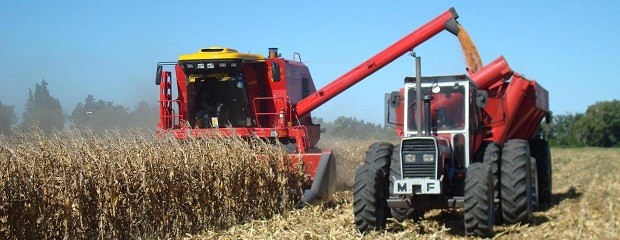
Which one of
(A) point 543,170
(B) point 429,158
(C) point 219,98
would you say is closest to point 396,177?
(B) point 429,158

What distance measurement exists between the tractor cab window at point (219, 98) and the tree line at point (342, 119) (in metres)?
7.34

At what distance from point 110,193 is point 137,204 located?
0.50 meters

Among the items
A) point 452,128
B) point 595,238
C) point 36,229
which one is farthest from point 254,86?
point 595,238

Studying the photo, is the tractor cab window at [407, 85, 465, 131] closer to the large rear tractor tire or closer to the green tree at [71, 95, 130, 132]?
the large rear tractor tire

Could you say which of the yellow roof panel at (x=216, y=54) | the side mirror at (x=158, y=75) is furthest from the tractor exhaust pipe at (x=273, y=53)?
the side mirror at (x=158, y=75)

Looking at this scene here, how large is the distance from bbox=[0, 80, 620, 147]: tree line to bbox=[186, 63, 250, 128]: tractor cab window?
7336mm

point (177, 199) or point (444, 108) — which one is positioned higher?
point (444, 108)

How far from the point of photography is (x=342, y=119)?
2522 inches

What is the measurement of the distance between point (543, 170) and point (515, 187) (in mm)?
3303

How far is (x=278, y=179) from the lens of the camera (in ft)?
38.5

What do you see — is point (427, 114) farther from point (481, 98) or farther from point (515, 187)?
point (515, 187)

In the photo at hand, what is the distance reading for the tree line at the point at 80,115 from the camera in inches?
868

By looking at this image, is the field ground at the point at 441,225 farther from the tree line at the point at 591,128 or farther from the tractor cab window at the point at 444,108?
the tree line at the point at 591,128

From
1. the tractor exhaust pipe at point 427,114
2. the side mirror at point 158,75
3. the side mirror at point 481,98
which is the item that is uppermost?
the side mirror at point 158,75
